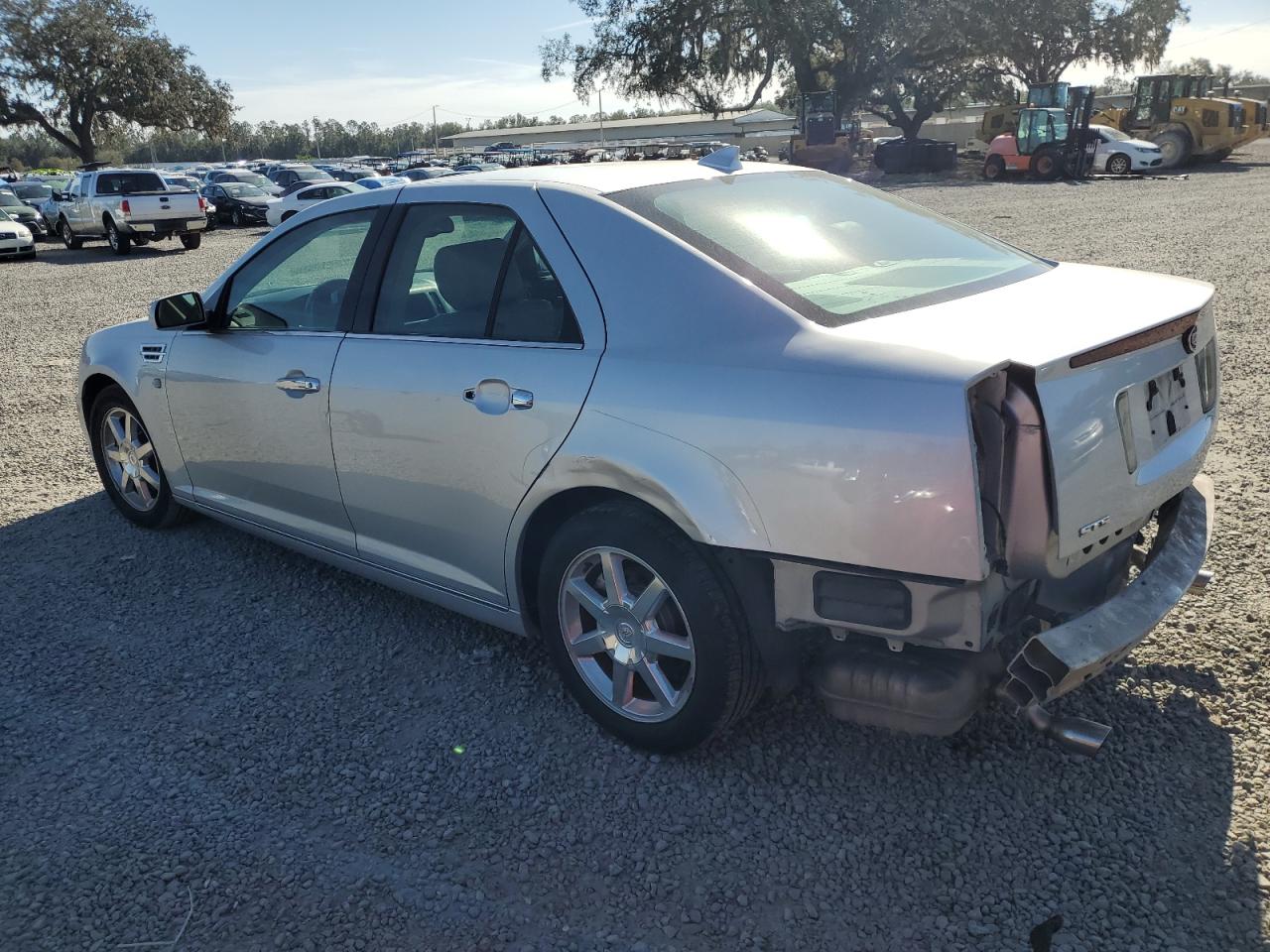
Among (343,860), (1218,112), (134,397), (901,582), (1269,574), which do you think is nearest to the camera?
(901,582)

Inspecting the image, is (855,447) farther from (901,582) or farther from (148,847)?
(148,847)

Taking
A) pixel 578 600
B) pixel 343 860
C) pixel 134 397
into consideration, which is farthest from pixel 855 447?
pixel 134 397

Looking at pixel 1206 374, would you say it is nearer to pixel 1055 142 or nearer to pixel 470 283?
pixel 470 283

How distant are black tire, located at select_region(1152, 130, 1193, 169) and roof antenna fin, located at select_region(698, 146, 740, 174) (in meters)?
34.2

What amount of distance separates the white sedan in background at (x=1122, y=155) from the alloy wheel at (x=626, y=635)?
3360 cm

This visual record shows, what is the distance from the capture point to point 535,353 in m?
3.03

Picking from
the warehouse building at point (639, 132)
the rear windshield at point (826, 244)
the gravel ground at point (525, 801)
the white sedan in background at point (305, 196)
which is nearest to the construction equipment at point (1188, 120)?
the white sedan in background at point (305, 196)

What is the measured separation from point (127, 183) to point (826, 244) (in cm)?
2393

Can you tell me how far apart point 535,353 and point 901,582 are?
4.16 ft

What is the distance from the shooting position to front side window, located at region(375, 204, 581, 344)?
310 cm

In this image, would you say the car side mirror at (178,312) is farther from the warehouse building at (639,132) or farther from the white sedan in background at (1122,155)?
the warehouse building at (639,132)

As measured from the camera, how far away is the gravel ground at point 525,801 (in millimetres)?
2436

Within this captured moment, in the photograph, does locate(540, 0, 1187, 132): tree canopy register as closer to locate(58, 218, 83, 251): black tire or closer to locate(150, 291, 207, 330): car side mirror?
locate(58, 218, 83, 251): black tire

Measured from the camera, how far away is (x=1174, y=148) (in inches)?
1292
